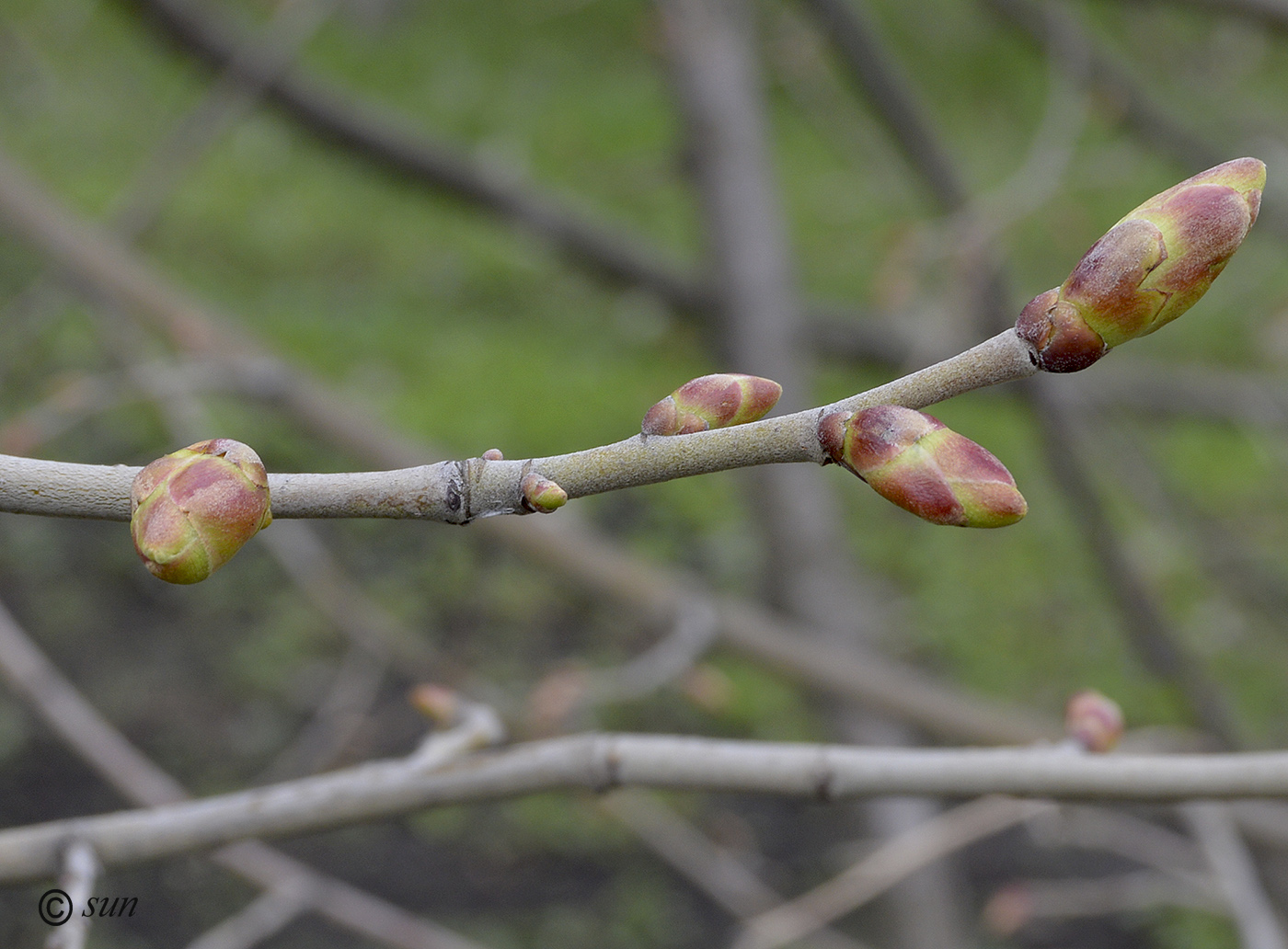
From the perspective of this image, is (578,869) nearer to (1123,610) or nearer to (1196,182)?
(1123,610)

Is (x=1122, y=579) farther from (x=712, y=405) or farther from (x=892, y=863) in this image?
(x=712, y=405)

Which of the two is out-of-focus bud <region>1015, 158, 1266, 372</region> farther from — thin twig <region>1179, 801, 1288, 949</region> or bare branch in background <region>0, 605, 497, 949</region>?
bare branch in background <region>0, 605, 497, 949</region>

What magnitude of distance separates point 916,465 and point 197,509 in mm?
342

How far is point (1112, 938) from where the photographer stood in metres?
3.24

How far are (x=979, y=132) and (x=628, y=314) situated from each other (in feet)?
9.26

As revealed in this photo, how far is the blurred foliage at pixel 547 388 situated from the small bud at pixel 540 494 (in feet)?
6.12

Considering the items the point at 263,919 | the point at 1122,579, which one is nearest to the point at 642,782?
the point at 263,919

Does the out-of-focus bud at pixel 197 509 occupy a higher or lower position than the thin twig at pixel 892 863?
lower

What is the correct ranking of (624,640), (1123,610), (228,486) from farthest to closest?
1. (624,640)
2. (1123,610)
3. (228,486)

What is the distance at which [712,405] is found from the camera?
61cm

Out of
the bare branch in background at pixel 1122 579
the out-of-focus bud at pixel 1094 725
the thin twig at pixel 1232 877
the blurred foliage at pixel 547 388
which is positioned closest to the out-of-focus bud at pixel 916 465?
the out-of-focus bud at pixel 1094 725

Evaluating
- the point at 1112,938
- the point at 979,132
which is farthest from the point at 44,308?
the point at 979,132

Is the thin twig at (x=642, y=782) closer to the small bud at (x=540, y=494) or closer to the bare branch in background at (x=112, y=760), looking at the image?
the small bud at (x=540, y=494)

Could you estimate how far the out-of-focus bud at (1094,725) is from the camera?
1.01 m
